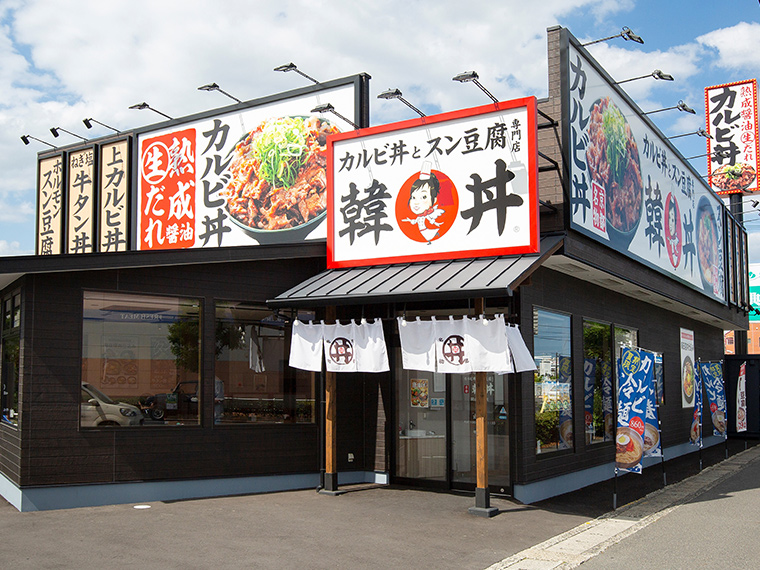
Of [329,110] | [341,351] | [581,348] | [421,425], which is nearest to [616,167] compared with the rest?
[581,348]

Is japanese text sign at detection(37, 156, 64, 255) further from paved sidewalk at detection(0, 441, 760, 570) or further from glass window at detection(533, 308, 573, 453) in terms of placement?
glass window at detection(533, 308, 573, 453)

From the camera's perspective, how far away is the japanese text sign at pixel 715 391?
690 inches

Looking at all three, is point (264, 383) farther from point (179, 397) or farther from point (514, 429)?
point (514, 429)

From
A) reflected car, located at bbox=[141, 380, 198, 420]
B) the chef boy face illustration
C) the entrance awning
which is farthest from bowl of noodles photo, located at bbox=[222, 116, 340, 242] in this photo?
reflected car, located at bbox=[141, 380, 198, 420]

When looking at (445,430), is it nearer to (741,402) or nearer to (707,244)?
(707,244)

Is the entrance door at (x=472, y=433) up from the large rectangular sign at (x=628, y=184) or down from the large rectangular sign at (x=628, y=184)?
down

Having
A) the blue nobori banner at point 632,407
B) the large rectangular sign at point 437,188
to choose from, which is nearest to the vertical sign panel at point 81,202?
the large rectangular sign at point 437,188

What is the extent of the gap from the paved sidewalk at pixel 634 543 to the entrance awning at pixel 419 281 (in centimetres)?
306

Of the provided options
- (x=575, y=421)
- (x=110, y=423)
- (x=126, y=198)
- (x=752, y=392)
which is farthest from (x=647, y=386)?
(x=752, y=392)

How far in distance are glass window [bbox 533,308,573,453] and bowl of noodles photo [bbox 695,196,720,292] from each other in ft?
26.8

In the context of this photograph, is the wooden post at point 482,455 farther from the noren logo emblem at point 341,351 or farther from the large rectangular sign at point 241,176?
the large rectangular sign at point 241,176

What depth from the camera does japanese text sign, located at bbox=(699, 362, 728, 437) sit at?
1752 centimetres

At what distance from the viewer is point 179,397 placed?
36.8 feet

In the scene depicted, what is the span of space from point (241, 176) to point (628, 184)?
7786 mm
